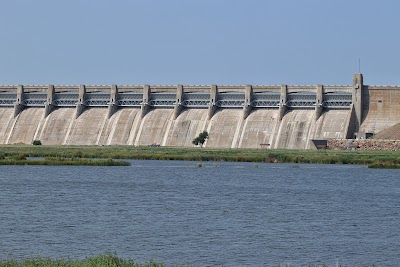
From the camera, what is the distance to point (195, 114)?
107500 millimetres

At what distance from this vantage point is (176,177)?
6059cm

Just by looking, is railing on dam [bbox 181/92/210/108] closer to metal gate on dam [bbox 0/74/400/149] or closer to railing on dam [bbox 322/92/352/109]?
metal gate on dam [bbox 0/74/400/149]

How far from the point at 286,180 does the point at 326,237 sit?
88.5 ft

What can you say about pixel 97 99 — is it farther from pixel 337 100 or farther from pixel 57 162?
pixel 57 162

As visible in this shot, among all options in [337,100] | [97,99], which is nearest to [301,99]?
[337,100]

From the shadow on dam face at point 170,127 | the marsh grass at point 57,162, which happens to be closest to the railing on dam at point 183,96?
the shadow on dam face at point 170,127

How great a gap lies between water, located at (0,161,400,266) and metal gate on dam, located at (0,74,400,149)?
3546cm

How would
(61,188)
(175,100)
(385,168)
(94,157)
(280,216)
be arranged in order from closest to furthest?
(280,216)
(61,188)
(385,168)
(94,157)
(175,100)

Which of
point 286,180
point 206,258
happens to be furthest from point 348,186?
point 206,258

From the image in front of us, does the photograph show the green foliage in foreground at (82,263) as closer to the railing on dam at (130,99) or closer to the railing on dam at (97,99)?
the railing on dam at (130,99)

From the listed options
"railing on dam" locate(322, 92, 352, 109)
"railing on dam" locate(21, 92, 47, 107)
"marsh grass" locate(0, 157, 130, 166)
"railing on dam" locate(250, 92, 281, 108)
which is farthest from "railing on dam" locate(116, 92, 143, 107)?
"marsh grass" locate(0, 157, 130, 166)

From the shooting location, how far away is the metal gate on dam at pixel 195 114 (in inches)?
3871

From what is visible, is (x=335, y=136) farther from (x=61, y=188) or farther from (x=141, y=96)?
(x=61, y=188)

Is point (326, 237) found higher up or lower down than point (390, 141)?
lower down
